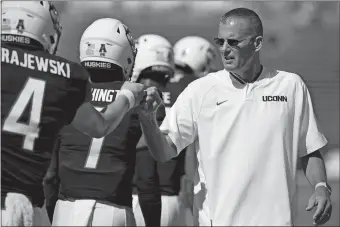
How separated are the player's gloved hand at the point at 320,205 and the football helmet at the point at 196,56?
513 cm

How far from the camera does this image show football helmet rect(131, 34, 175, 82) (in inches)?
304

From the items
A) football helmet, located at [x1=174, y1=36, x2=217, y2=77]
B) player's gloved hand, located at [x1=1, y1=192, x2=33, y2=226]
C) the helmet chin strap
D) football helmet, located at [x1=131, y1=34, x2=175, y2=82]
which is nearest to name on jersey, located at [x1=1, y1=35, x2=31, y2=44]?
the helmet chin strap

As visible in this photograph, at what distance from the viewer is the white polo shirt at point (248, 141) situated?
4.26m

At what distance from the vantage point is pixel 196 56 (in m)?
9.51

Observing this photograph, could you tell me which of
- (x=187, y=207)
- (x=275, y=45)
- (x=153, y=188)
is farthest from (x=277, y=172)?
(x=275, y=45)

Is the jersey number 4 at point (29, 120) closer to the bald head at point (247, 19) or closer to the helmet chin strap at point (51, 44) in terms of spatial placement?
the helmet chin strap at point (51, 44)

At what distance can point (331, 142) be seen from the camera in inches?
543

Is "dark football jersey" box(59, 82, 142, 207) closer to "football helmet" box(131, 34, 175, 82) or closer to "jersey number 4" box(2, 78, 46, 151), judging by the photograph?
"jersey number 4" box(2, 78, 46, 151)

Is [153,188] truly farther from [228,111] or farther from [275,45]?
[275,45]

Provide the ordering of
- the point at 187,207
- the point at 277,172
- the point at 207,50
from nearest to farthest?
the point at 277,172 → the point at 187,207 → the point at 207,50

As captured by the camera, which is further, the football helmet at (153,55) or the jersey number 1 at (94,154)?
the football helmet at (153,55)

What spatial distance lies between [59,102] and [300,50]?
1073cm

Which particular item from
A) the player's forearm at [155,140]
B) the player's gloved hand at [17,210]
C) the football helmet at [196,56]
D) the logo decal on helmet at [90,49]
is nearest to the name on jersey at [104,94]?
the logo decal on helmet at [90,49]

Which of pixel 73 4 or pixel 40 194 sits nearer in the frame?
pixel 40 194
